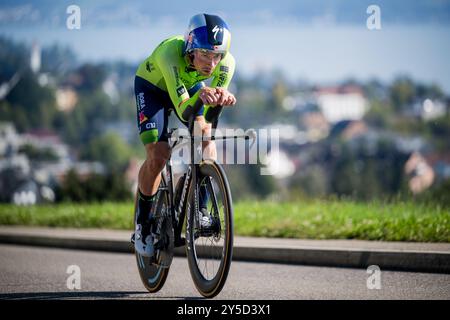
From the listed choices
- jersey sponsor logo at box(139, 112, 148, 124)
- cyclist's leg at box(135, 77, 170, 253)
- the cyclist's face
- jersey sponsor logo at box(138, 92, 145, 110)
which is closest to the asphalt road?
cyclist's leg at box(135, 77, 170, 253)

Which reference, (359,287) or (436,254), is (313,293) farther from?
(436,254)

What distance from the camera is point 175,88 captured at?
7.41 m

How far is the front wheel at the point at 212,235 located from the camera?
679 centimetres

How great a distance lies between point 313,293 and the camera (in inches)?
305

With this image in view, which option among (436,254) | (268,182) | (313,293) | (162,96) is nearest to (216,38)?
(162,96)

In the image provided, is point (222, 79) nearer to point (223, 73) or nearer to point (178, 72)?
point (223, 73)

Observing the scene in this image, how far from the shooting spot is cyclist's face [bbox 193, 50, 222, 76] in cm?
735

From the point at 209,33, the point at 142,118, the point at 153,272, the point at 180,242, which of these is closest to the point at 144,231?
the point at 153,272

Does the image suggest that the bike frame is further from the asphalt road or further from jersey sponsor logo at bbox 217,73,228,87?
the asphalt road

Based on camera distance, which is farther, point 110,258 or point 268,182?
point 268,182

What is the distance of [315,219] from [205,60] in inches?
203

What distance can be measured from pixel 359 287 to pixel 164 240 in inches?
66.7

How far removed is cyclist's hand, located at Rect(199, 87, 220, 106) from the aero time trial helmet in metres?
0.47
